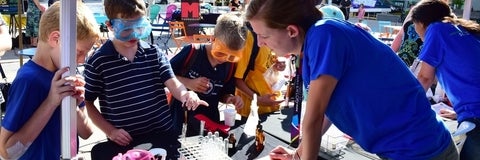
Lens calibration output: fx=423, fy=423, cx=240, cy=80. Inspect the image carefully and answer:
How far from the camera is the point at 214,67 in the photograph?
2318 mm

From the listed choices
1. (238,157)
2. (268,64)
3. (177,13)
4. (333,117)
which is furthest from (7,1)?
(333,117)

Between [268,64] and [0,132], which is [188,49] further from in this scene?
[0,132]

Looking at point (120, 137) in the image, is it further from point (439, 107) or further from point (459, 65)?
point (439, 107)

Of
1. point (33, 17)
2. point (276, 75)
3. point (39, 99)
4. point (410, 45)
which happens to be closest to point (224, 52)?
point (276, 75)

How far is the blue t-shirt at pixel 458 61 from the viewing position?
2.08m

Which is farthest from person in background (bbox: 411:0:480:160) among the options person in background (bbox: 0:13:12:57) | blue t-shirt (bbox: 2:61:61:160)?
person in background (bbox: 0:13:12:57)

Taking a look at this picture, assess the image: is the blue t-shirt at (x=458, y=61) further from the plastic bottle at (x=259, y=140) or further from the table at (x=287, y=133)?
the plastic bottle at (x=259, y=140)

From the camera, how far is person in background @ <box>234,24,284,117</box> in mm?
2534

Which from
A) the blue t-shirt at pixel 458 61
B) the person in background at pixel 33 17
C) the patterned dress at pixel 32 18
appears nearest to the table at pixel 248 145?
the blue t-shirt at pixel 458 61

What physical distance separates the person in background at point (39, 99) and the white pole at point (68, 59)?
82 millimetres

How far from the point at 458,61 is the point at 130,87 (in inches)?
62.5

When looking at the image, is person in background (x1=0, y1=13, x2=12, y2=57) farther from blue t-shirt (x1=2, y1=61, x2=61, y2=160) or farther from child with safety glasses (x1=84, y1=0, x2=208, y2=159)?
blue t-shirt (x1=2, y1=61, x2=61, y2=160)

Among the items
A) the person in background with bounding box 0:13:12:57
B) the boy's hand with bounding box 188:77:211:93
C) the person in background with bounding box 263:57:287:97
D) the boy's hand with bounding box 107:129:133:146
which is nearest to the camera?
the boy's hand with bounding box 107:129:133:146

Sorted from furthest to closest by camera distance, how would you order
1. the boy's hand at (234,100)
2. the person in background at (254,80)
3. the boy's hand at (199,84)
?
the person in background at (254,80), the boy's hand at (234,100), the boy's hand at (199,84)
